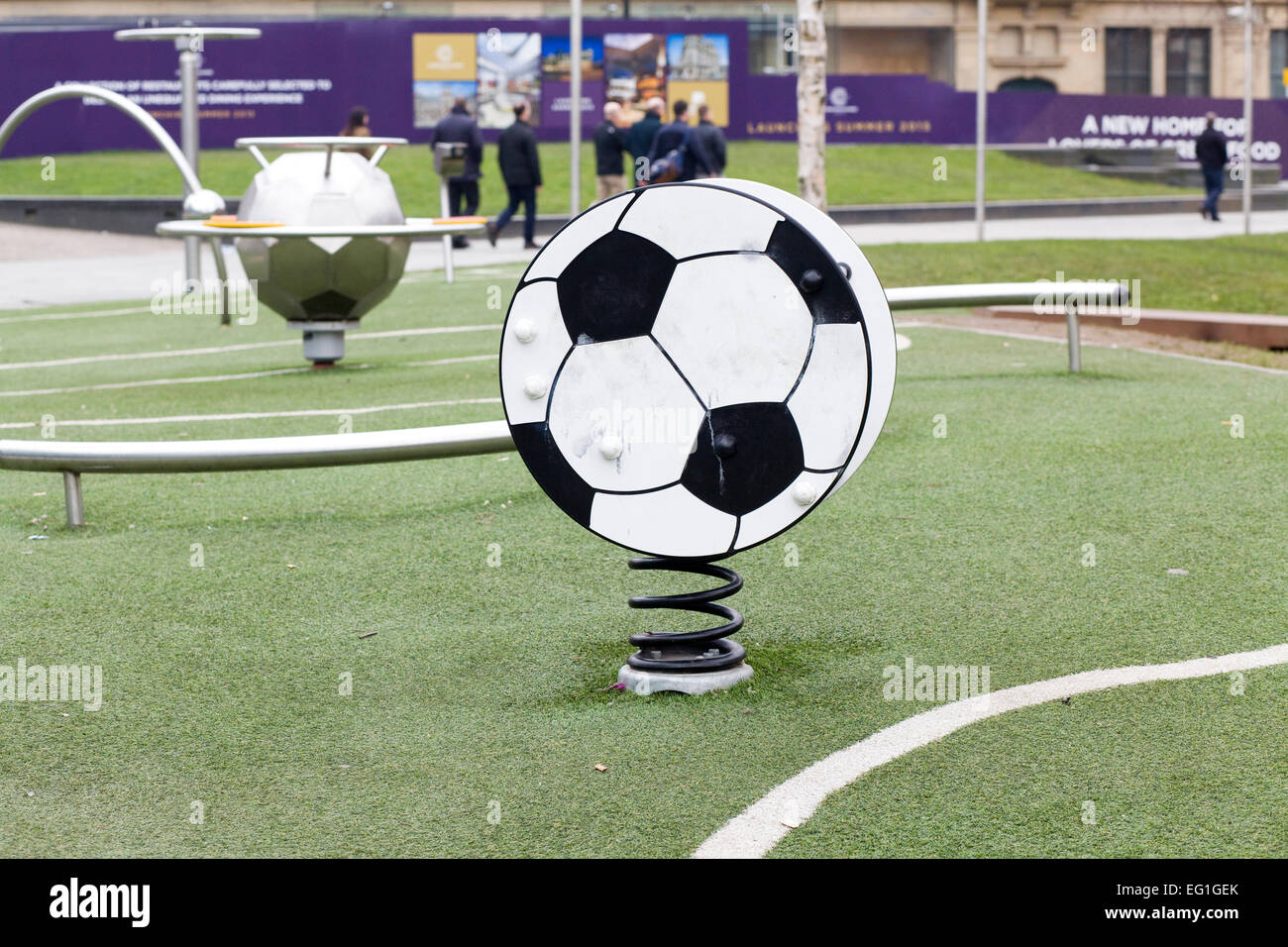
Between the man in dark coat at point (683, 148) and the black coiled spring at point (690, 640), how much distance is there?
15270 millimetres

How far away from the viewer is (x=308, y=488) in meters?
7.22

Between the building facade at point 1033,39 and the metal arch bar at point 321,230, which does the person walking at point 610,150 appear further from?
the building facade at point 1033,39

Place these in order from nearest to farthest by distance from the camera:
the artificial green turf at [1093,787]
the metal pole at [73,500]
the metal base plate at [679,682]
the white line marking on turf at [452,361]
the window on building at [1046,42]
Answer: the artificial green turf at [1093,787], the metal base plate at [679,682], the metal pole at [73,500], the white line marking on turf at [452,361], the window on building at [1046,42]

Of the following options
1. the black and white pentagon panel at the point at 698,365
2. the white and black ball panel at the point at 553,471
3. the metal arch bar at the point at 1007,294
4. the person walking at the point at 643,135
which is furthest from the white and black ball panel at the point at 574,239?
the person walking at the point at 643,135

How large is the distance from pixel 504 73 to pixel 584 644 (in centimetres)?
3104

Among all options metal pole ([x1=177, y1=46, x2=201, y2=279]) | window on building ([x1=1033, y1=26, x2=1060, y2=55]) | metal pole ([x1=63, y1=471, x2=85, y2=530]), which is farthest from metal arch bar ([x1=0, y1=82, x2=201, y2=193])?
window on building ([x1=1033, y1=26, x2=1060, y2=55])

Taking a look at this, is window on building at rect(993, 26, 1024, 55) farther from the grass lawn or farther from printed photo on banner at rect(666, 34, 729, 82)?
printed photo on banner at rect(666, 34, 729, 82)

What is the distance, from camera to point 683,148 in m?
19.8

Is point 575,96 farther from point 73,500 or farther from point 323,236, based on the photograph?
point 73,500

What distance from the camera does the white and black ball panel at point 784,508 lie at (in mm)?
4137

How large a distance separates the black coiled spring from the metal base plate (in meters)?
0.02

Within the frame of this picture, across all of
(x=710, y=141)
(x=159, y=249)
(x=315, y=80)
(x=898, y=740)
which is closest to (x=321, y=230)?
(x=898, y=740)

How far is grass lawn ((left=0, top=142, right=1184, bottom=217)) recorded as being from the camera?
30.3 meters
